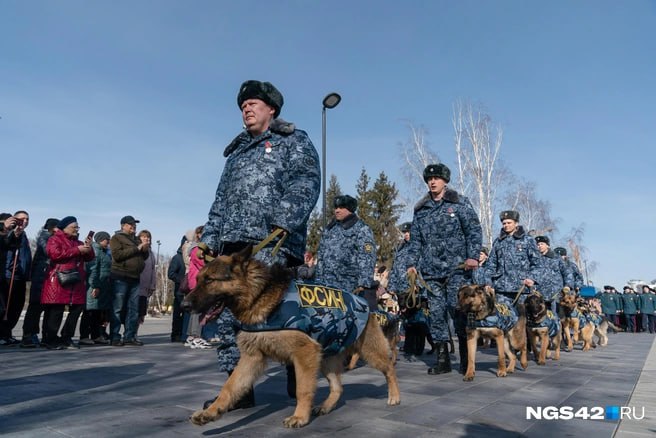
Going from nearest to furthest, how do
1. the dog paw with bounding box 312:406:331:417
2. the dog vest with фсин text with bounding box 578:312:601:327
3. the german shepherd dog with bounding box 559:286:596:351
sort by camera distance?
the dog paw with bounding box 312:406:331:417 < the german shepherd dog with bounding box 559:286:596:351 < the dog vest with фсин text with bounding box 578:312:601:327

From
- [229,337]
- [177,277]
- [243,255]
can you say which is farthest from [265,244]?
[177,277]

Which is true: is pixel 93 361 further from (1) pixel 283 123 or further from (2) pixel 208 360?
(1) pixel 283 123

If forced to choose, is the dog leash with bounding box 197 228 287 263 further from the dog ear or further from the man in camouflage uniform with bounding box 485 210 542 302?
the man in camouflage uniform with bounding box 485 210 542 302

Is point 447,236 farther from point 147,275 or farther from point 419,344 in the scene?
point 147,275

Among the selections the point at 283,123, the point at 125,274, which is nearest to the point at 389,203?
the point at 125,274

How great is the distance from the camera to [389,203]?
49.7m

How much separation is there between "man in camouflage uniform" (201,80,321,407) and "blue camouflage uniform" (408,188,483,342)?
127 inches

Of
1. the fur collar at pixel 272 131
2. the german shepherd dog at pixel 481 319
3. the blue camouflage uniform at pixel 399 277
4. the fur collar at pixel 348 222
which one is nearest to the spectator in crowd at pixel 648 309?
the blue camouflage uniform at pixel 399 277

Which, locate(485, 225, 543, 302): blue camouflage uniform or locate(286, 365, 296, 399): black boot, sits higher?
locate(485, 225, 543, 302): blue camouflage uniform

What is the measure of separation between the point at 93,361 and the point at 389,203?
4324 centimetres

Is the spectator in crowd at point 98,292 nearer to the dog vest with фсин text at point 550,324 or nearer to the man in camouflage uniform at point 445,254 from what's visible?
the man in camouflage uniform at point 445,254

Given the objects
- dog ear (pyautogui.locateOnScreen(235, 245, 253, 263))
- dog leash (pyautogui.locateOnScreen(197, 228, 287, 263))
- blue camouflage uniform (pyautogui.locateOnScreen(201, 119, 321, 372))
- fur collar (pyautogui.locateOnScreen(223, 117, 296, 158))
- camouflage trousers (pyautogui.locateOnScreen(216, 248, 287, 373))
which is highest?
fur collar (pyautogui.locateOnScreen(223, 117, 296, 158))

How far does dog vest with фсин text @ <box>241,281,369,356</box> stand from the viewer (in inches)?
147

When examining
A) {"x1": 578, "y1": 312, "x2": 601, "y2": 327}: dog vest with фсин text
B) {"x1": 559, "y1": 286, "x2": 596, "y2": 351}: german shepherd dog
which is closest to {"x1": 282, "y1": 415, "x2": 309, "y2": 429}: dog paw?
{"x1": 559, "y1": 286, "x2": 596, "y2": 351}: german shepherd dog
